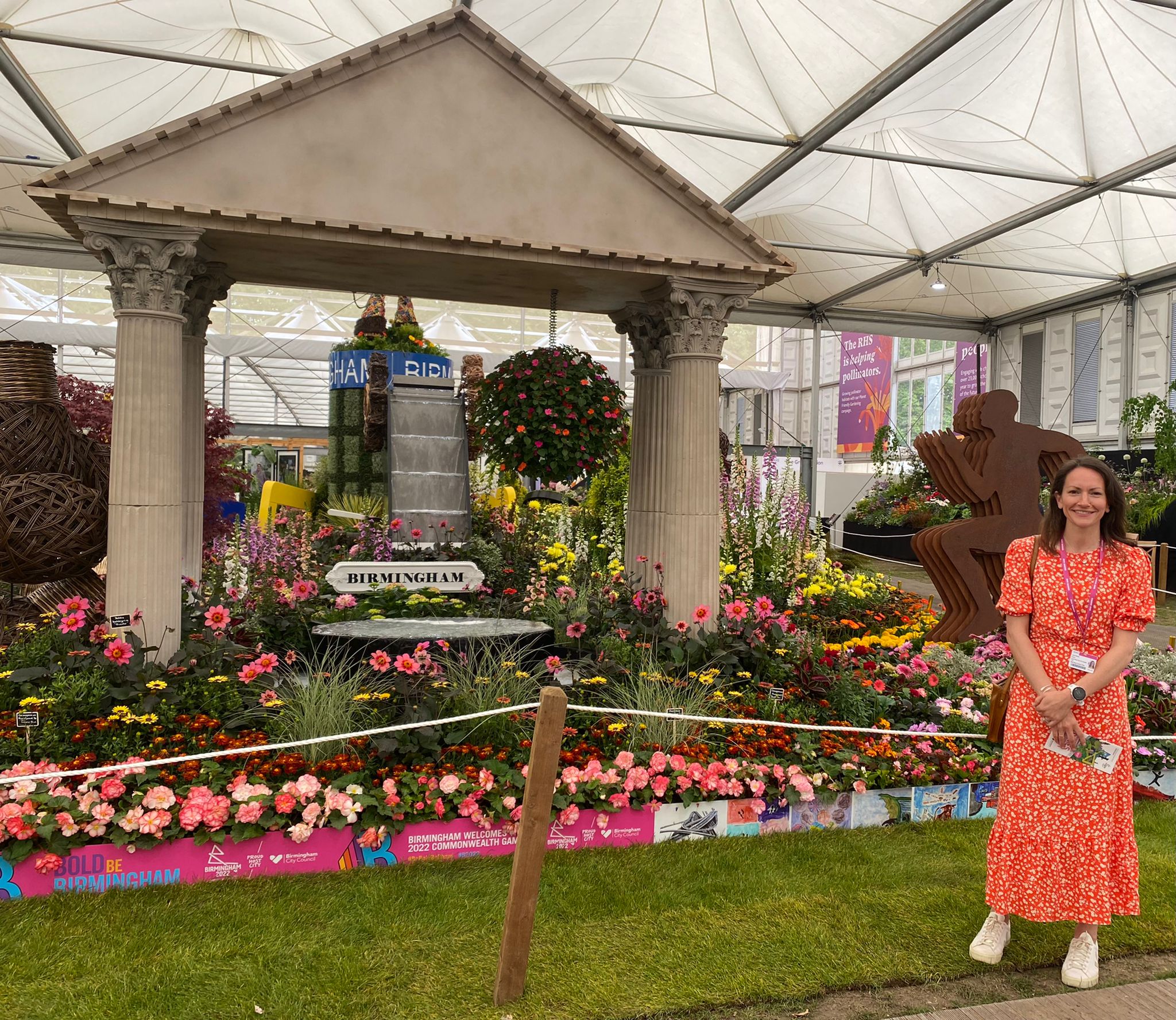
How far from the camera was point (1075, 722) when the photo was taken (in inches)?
114

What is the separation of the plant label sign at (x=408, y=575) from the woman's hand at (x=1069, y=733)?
15.1 feet

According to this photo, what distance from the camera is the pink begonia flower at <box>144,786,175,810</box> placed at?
11.7 feet

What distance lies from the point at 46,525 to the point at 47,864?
2.59 m

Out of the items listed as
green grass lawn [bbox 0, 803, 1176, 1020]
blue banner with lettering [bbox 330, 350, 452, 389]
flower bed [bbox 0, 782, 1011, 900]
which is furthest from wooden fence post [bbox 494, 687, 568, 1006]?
blue banner with lettering [bbox 330, 350, 452, 389]

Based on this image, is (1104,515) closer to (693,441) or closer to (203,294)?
(693,441)

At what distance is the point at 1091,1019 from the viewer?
9.18ft

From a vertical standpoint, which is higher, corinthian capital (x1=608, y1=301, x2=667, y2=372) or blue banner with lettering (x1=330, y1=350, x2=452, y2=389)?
blue banner with lettering (x1=330, y1=350, x2=452, y2=389)

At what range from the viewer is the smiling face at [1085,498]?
2.98 m

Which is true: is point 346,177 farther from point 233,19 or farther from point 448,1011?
point 233,19

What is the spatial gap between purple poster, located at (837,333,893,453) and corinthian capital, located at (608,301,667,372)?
2441cm

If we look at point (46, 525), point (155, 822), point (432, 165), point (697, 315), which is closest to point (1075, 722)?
point (155, 822)

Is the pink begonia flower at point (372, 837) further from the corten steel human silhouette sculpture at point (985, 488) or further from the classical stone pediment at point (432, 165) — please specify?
the corten steel human silhouette sculpture at point (985, 488)

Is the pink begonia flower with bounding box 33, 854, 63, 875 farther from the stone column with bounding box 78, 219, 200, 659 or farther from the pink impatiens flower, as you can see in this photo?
the stone column with bounding box 78, 219, 200, 659

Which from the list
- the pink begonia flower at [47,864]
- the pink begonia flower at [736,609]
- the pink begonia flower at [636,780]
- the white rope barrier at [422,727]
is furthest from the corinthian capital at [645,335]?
the pink begonia flower at [47,864]
